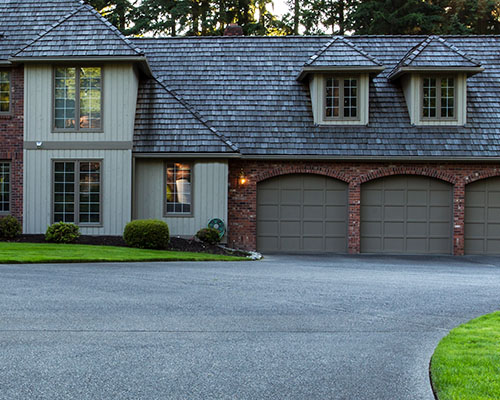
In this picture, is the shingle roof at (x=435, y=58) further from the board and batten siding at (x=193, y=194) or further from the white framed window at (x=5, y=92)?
the white framed window at (x=5, y=92)

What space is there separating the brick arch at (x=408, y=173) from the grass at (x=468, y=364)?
36.7 ft

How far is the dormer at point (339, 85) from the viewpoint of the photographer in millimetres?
18516

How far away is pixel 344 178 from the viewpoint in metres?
18.3

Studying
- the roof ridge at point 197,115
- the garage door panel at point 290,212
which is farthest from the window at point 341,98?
the roof ridge at point 197,115

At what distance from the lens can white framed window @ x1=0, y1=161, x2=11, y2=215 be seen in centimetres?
1802

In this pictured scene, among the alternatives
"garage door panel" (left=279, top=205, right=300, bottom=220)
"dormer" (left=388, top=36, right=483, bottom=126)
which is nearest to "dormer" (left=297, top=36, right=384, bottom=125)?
"dormer" (left=388, top=36, right=483, bottom=126)

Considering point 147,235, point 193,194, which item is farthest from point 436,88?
point 147,235

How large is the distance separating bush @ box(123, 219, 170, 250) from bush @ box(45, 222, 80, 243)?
148 centimetres

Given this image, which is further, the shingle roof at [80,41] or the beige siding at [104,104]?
the beige siding at [104,104]

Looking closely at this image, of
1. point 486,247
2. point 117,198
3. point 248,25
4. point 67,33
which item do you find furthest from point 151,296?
point 248,25

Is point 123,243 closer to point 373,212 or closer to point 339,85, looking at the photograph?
point 373,212

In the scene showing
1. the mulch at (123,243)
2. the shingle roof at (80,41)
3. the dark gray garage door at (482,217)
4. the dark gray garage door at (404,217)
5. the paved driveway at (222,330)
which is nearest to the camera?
the paved driveway at (222,330)

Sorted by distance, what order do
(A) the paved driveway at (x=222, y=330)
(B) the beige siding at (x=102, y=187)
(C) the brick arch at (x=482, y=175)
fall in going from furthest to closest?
1. (C) the brick arch at (x=482, y=175)
2. (B) the beige siding at (x=102, y=187)
3. (A) the paved driveway at (x=222, y=330)

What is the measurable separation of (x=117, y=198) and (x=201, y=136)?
2.88m
